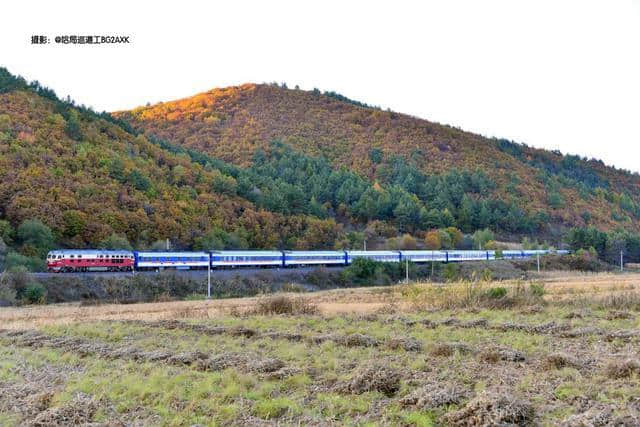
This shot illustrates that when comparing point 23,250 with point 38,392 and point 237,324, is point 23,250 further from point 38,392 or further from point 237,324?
point 38,392

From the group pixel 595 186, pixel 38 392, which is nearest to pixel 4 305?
pixel 38 392

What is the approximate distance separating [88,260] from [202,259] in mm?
10480

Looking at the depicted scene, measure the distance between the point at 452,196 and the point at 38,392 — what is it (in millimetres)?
119554

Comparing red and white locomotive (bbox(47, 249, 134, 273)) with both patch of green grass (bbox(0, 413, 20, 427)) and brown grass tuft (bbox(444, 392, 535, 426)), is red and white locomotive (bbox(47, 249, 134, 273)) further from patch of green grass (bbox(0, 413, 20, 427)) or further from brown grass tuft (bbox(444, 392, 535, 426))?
brown grass tuft (bbox(444, 392, 535, 426))

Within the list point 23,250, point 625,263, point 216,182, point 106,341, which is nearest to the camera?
point 106,341

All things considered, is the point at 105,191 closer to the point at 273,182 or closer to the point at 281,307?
the point at 273,182

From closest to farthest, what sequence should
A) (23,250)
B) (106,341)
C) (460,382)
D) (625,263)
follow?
(460,382) → (106,341) → (23,250) → (625,263)

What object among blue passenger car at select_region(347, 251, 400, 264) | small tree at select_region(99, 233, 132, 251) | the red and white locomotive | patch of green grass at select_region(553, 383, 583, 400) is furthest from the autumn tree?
patch of green grass at select_region(553, 383, 583, 400)

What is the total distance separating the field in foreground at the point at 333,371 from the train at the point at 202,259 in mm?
29497

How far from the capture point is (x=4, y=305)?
128ft

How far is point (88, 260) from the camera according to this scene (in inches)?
2007

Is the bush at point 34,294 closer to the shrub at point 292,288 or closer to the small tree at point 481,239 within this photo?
the shrub at point 292,288

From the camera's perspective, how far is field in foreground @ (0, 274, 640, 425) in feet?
30.3

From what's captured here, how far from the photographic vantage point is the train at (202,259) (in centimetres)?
5012
